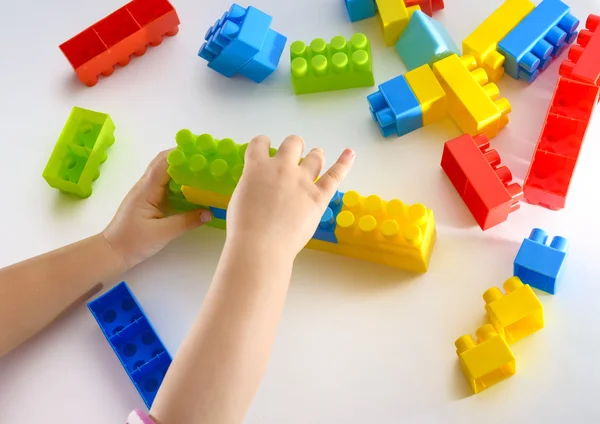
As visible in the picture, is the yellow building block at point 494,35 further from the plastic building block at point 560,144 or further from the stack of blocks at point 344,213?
the stack of blocks at point 344,213

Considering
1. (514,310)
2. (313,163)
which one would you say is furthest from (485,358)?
(313,163)

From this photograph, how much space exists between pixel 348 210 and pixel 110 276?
1.08 feet

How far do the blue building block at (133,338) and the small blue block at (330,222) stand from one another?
0.81 feet

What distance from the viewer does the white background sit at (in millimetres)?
862

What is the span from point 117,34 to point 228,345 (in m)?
0.64

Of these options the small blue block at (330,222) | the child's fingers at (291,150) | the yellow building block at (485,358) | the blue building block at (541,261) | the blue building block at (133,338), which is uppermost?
the child's fingers at (291,150)

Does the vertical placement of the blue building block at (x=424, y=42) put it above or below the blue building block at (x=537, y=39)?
above

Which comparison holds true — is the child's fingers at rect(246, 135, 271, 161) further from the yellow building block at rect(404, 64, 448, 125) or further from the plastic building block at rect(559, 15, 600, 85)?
the plastic building block at rect(559, 15, 600, 85)

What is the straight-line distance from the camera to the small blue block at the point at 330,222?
0.92 metres

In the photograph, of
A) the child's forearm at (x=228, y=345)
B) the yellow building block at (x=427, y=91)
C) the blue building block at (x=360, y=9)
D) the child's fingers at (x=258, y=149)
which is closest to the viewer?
the child's forearm at (x=228, y=345)

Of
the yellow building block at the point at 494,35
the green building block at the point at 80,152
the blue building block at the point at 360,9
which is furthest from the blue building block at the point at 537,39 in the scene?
the green building block at the point at 80,152

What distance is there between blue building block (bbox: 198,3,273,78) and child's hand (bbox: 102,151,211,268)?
7.4 inches

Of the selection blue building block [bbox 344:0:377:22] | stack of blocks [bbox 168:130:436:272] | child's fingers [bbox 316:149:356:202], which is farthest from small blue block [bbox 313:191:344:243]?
blue building block [bbox 344:0:377:22]

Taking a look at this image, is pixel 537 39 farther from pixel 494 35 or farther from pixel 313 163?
pixel 313 163
